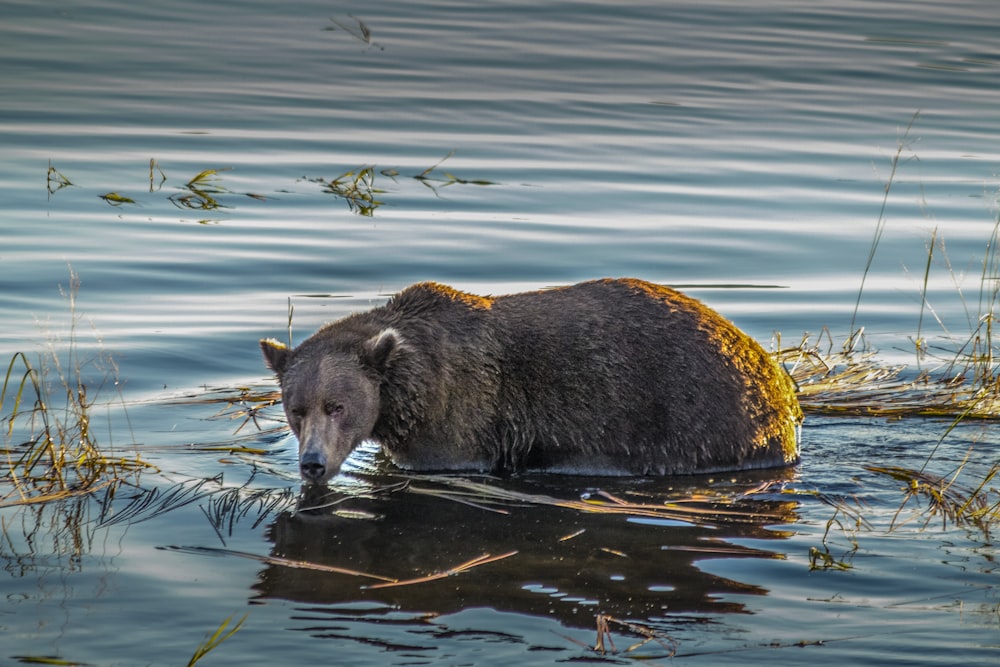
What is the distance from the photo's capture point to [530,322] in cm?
878

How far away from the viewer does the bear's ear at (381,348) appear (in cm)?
825

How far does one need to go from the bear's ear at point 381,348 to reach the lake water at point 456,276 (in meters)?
0.73

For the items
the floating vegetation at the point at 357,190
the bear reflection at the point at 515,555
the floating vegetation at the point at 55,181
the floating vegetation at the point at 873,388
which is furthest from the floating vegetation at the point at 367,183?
the bear reflection at the point at 515,555

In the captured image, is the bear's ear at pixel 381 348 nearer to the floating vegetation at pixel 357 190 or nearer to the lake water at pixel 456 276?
the lake water at pixel 456 276

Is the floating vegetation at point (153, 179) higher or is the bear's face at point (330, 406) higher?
the floating vegetation at point (153, 179)

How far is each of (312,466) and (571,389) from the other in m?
1.79

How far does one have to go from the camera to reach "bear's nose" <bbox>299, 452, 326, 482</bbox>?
769 cm

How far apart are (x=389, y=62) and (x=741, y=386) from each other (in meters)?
20.9

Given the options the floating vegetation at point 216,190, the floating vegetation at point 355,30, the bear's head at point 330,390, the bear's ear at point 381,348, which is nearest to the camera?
the bear's head at point 330,390

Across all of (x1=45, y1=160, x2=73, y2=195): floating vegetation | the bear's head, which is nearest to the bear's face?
the bear's head

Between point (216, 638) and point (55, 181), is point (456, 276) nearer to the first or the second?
point (55, 181)

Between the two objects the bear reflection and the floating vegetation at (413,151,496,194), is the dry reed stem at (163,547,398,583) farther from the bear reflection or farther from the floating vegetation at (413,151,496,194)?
the floating vegetation at (413,151,496,194)

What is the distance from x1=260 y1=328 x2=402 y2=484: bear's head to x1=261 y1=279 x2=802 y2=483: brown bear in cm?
3

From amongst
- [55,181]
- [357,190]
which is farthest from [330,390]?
[55,181]
